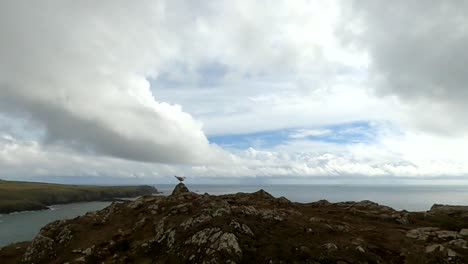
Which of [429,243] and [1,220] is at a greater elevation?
[429,243]

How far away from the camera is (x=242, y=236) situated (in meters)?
32.3

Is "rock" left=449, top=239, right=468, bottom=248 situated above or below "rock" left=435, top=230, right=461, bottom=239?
below

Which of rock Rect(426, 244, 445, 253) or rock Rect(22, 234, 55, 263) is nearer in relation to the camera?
rock Rect(426, 244, 445, 253)

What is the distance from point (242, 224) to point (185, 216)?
1047cm

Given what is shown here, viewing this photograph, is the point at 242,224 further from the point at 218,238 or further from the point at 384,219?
the point at 384,219

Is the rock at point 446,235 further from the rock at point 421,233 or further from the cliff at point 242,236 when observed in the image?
the rock at point 421,233

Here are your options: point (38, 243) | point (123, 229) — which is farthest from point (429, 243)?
point (38, 243)

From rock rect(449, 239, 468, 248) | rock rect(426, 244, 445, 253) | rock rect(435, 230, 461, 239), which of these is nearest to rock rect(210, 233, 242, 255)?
rock rect(426, 244, 445, 253)

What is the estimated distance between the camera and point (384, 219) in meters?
45.1

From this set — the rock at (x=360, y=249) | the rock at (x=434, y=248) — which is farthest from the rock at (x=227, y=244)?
the rock at (x=434, y=248)

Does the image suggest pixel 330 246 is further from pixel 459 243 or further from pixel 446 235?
pixel 446 235

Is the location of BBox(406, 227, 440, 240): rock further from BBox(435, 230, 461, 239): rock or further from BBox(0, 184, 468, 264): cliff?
BBox(435, 230, 461, 239): rock

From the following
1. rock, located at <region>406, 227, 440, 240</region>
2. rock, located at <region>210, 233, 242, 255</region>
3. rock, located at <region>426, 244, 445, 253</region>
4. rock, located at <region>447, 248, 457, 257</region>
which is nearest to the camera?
rock, located at <region>447, 248, 457, 257</region>

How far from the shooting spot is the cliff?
98.9 ft
